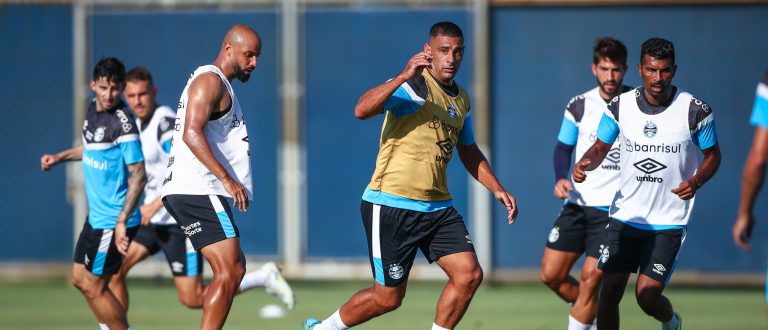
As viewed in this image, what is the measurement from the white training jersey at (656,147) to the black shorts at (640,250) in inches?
2.6

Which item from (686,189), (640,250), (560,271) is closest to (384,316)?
(560,271)

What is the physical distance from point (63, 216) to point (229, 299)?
7719 millimetres

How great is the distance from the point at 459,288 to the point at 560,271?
191 centimetres

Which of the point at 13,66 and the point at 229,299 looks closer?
the point at 229,299

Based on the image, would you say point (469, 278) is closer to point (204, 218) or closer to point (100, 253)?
point (204, 218)

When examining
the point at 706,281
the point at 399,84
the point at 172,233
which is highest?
the point at 399,84

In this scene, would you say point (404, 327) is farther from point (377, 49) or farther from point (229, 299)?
point (377, 49)

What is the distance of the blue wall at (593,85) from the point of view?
44.5 feet

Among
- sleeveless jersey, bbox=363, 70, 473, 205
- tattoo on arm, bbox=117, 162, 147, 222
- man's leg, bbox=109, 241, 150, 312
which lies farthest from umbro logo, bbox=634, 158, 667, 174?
man's leg, bbox=109, 241, 150, 312

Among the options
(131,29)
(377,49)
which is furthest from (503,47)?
(131,29)

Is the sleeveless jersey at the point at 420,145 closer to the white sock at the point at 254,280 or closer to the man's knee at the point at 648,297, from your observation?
the man's knee at the point at 648,297

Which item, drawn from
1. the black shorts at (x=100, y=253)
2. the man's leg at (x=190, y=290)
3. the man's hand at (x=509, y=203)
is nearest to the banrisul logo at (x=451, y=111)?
the man's hand at (x=509, y=203)

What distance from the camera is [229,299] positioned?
7488 mm

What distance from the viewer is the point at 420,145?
25.3ft
